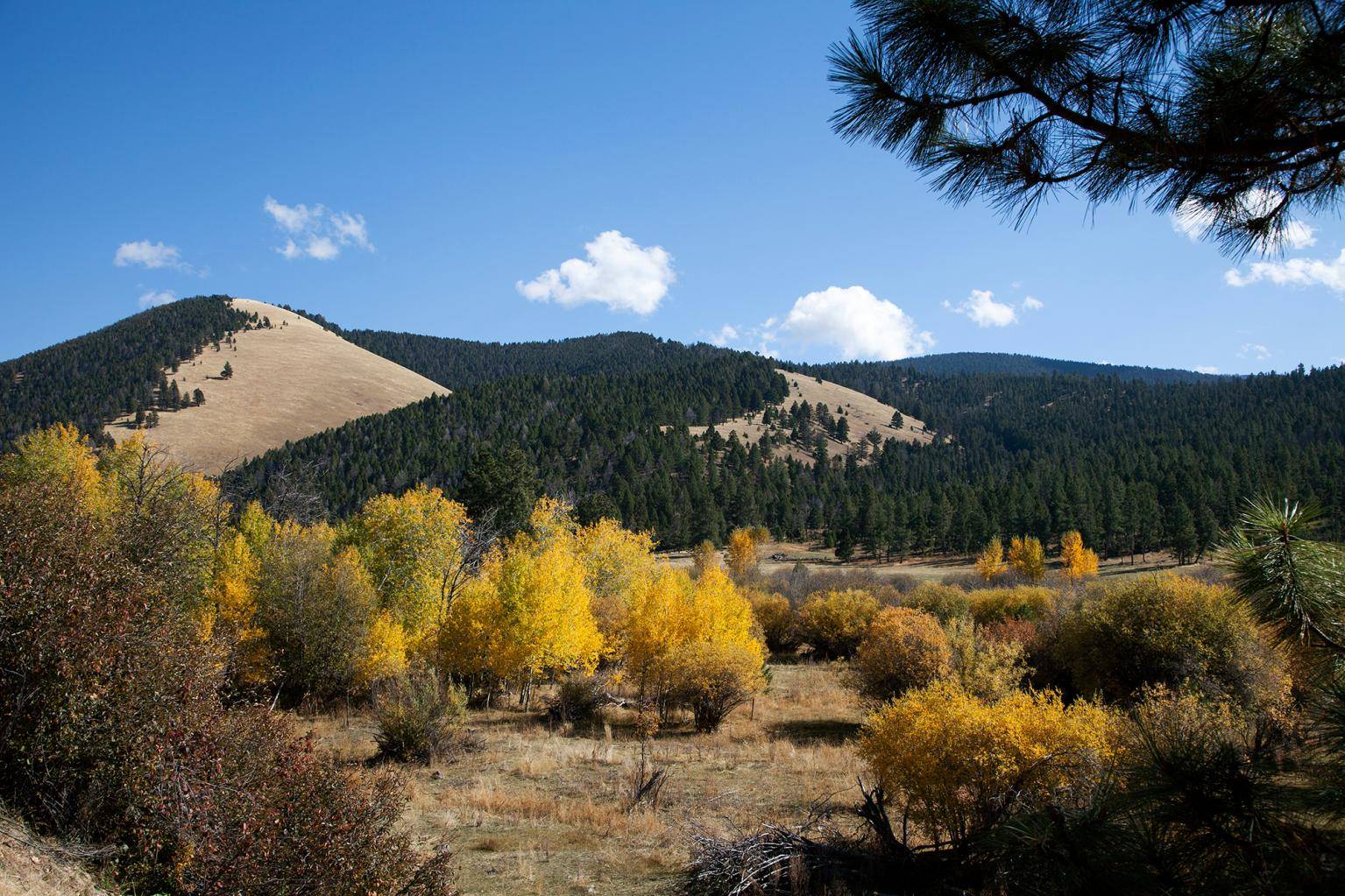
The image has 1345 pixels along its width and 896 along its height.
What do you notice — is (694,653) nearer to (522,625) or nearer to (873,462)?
(522,625)

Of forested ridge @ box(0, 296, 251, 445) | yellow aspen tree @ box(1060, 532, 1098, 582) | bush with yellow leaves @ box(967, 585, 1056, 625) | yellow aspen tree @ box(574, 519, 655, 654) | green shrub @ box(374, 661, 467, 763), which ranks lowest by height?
yellow aspen tree @ box(1060, 532, 1098, 582)

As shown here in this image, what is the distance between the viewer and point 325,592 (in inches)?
1021

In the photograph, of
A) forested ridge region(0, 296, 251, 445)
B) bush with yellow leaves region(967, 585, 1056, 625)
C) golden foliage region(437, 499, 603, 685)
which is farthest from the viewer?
forested ridge region(0, 296, 251, 445)

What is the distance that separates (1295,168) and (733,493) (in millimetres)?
103704

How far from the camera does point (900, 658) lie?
22172 millimetres

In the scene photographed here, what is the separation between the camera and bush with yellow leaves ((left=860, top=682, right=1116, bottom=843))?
9523 mm

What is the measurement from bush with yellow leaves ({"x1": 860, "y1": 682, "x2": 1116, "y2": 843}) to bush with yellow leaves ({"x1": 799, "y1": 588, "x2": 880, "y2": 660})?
2622 cm

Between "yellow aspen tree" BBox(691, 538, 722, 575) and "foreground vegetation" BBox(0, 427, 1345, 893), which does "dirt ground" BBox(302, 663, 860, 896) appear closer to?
"foreground vegetation" BBox(0, 427, 1345, 893)

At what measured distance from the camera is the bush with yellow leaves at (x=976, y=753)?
952 cm

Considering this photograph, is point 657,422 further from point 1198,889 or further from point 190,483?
point 1198,889

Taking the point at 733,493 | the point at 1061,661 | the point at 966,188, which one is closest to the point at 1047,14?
the point at 966,188

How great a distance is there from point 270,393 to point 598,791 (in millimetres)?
160936

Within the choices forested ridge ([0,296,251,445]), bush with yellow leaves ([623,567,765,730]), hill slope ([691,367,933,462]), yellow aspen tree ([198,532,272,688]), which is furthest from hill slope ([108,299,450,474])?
bush with yellow leaves ([623,567,765,730])

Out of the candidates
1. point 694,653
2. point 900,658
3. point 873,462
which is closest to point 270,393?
point 873,462
